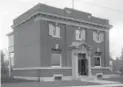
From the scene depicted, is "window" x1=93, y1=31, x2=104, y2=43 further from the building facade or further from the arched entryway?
the arched entryway

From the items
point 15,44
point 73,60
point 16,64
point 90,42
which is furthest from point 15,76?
point 90,42

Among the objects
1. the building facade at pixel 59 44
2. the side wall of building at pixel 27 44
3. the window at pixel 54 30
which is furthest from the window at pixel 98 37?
the side wall of building at pixel 27 44

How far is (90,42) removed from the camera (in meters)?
30.3

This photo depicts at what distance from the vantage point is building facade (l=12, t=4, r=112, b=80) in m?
25.5

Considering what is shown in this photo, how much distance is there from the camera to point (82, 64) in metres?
29.6

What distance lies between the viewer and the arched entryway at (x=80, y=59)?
89.9 feet

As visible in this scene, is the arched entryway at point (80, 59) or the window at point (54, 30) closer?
the window at point (54, 30)

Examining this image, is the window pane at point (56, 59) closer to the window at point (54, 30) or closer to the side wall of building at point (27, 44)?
the side wall of building at point (27, 44)

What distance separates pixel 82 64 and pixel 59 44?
16.4ft

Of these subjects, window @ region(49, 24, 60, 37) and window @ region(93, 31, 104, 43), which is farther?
window @ region(93, 31, 104, 43)

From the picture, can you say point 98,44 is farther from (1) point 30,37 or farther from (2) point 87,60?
(1) point 30,37

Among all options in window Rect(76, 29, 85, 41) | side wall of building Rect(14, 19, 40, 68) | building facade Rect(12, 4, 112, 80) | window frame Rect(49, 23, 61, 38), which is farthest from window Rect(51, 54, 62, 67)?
window Rect(76, 29, 85, 41)

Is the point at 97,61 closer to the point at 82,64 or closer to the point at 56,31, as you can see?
the point at 82,64

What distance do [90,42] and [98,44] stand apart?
163cm
